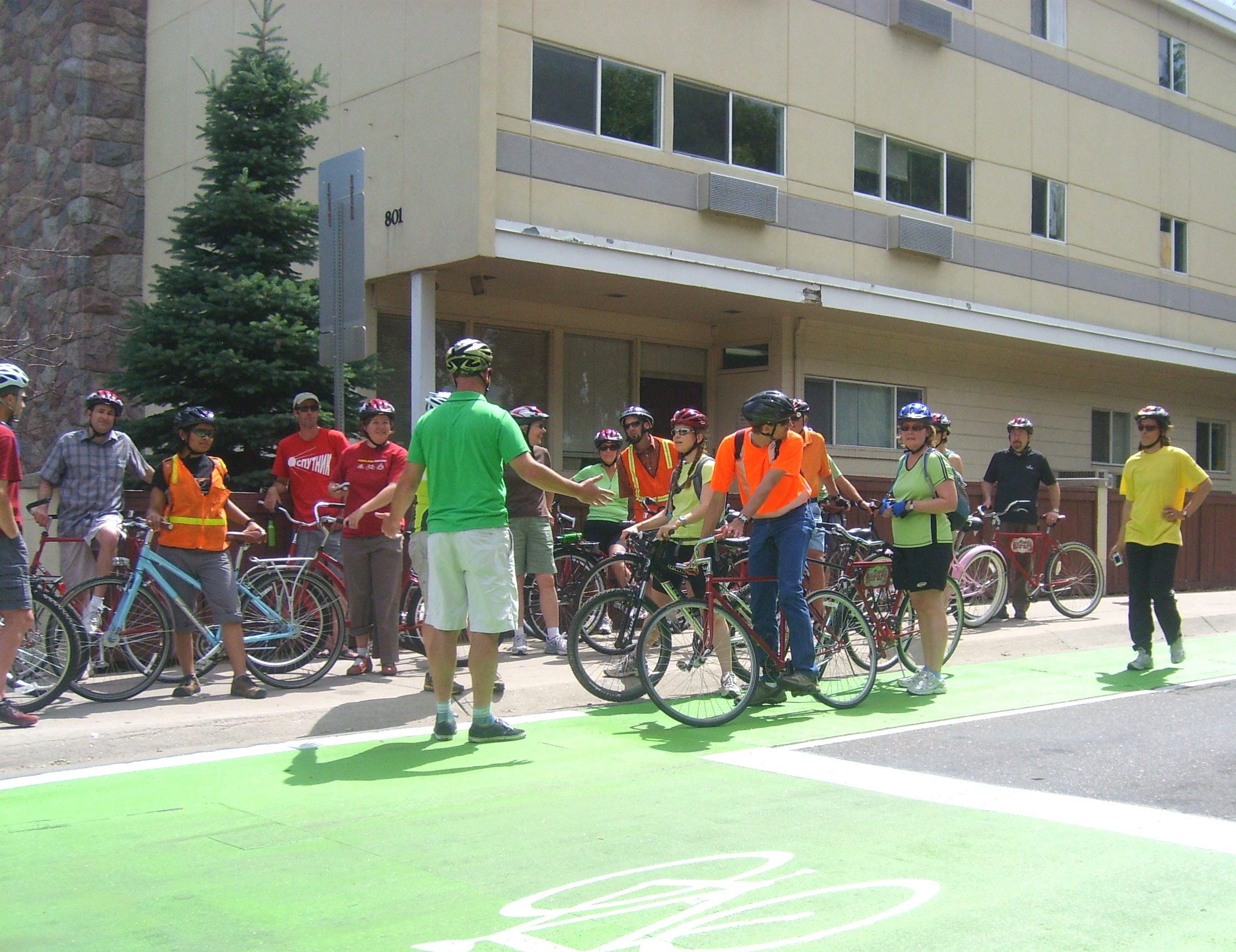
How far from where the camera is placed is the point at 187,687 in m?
8.49

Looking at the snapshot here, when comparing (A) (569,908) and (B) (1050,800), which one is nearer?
(A) (569,908)

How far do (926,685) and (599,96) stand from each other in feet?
30.0

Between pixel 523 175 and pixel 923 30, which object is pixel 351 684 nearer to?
pixel 523 175

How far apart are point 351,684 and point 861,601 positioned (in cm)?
365

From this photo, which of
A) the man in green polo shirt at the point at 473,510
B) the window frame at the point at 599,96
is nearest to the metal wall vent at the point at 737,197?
the window frame at the point at 599,96

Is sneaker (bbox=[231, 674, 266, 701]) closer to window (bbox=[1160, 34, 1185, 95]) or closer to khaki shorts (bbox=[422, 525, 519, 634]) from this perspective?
khaki shorts (bbox=[422, 525, 519, 634])

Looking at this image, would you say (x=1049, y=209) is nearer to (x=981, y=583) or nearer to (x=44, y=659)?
(x=981, y=583)

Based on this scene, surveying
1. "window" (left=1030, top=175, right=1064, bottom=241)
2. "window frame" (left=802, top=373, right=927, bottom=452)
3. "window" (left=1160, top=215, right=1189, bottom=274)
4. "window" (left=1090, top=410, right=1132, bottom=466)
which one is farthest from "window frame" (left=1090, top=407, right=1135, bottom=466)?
"window frame" (left=802, top=373, right=927, bottom=452)

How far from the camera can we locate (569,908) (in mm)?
4410

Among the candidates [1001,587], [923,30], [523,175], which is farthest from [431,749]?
[923,30]

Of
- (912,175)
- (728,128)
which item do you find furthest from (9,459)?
(912,175)

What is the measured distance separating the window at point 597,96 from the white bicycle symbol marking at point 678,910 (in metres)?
11.8

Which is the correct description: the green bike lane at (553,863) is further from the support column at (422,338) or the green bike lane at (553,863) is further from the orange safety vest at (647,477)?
the support column at (422,338)

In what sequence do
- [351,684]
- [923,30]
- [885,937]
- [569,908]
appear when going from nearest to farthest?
1. [885,937]
2. [569,908]
3. [351,684]
4. [923,30]
